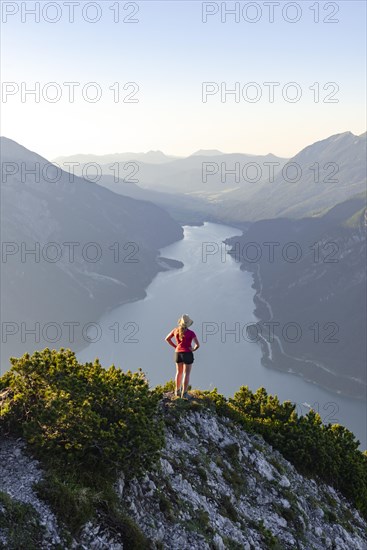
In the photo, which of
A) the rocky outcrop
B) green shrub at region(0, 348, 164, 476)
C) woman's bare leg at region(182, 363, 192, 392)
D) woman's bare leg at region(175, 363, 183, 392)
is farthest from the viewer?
woman's bare leg at region(175, 363, 183, 392)

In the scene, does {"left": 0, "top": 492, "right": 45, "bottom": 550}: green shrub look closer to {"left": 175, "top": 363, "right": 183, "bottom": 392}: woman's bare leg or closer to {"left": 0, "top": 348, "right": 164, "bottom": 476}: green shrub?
{"left": 0, "top": 348, "right": 164, "bottom": 476}: green shrub

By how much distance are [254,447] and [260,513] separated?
13.0 feet

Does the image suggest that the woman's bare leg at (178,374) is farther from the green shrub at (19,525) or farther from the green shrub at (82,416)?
the green shrub at (19,525)

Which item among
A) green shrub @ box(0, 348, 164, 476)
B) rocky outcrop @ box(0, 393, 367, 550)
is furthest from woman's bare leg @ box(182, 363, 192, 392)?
green shrub @ box(0, 348, 164, 476)

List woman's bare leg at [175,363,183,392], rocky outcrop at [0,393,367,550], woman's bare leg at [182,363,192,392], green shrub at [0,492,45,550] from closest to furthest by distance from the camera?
1. green shrub at [0,492,45,550]
2. rocky outcrop at [0,393,367,550]
3. woman's bare leg at [182,363,192,392]
4. woman's bare leg at [175,363,183,392]

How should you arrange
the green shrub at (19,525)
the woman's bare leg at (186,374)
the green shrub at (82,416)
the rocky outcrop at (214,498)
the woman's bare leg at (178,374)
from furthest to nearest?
the woman's bare leg at (178,374)
the woman's bare leg at (186,374)
the green shrub at (82,416)
the rocky outcrop at (214,498)
the green shrub at (19,525)

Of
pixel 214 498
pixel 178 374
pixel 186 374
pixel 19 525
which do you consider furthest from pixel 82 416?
pixel 178 374

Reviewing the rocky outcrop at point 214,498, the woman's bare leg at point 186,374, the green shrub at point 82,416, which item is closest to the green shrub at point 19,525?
the rocky outcrop at point 214,498

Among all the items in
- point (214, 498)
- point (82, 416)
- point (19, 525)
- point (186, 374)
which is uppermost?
point (186, 374)

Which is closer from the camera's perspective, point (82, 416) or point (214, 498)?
point (82, 416)

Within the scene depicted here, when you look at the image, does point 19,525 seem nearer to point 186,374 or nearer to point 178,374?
point 186,374

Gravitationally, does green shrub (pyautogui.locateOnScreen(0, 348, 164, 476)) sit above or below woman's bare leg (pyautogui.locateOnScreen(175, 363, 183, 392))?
below

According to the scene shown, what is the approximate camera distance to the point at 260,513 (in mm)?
17469

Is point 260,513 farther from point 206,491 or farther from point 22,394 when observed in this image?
point 22,394
